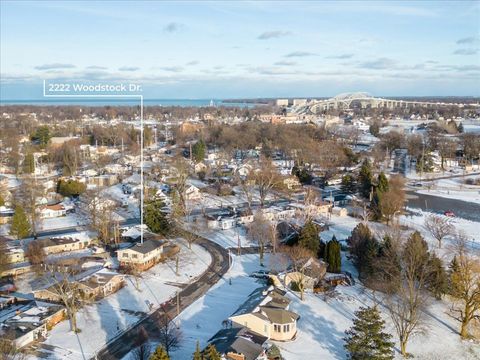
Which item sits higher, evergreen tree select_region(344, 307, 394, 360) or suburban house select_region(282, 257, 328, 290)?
evergreen tree select_region(344, 307, 394, 360)

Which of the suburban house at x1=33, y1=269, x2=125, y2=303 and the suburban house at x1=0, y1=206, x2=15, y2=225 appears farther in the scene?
the suburban house at x1=0, y1=206, x2=15, y2=225

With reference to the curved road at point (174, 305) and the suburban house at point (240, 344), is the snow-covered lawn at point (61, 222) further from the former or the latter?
the suburban house at point (240, 344)

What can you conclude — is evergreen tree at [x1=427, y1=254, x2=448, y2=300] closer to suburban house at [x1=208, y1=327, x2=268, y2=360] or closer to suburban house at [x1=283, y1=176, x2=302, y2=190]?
suburban house at [x1=208, y1=327, x2=268, y2=360]

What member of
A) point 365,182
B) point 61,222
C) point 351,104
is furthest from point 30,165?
point 351,104

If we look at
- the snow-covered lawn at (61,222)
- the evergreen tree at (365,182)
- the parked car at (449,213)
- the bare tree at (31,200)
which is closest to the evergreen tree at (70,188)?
the bare tree at (31,200)

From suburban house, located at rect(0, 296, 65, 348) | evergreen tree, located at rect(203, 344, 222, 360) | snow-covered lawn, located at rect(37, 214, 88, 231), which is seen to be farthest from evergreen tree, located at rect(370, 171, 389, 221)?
evergreen tree, located at rect(203, 344, 222, 360)

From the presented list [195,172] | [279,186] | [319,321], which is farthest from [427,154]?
[319,321]
